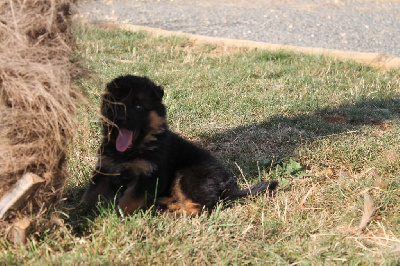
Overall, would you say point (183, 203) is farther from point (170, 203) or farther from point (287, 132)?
point (287, 132)

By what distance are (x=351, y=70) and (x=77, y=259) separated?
6.75 m

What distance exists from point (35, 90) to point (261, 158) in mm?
2835

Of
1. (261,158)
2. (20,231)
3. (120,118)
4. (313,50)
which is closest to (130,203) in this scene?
(120,118)

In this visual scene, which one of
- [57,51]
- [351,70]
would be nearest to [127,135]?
[57,51]

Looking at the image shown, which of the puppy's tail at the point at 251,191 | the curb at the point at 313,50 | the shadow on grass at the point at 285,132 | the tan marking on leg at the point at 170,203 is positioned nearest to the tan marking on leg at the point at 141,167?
the tan marking on leg at the point at 170,203

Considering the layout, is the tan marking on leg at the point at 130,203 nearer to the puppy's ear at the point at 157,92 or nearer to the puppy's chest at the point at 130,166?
the puppy's chest at the point at 130,166

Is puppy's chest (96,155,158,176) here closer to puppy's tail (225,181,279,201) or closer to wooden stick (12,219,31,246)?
puppy's tail (225,181,279,201)

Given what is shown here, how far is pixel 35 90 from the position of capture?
8.63 feet

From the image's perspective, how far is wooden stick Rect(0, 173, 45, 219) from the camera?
Answer: 2.75 metres

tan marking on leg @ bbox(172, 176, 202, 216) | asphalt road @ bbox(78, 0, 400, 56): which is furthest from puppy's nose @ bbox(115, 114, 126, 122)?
asphalt road @ bbox(78, 0, 400, 56)

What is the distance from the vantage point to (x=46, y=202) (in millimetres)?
2971

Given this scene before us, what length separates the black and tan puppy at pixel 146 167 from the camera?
3725 millimetres

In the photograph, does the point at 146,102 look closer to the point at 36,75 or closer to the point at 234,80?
the point at 36,75

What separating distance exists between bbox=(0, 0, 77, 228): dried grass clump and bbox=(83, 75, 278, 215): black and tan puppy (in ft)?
2.65
